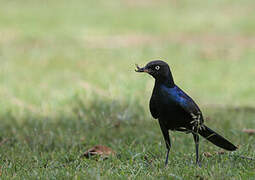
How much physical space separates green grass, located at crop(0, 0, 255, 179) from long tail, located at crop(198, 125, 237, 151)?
9 cm

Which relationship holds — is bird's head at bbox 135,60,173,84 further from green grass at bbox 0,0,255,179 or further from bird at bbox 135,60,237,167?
green grass at bbox 0,0,255,179

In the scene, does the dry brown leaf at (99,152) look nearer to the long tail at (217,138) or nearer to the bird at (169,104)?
the bird at (169,104)

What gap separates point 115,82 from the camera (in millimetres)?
8516

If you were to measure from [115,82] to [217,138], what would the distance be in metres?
4.07

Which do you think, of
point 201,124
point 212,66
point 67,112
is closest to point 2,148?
point 67,112

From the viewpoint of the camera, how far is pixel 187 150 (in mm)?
5371

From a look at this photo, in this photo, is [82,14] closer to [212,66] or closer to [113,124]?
[212,66]

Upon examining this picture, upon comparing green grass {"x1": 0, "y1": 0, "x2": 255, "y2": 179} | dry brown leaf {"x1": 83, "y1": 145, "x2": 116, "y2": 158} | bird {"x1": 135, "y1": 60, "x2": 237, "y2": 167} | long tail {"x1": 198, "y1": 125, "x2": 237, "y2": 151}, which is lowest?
green grass {"x1": 0, "y1": 0, "x2": 255, "y2": 179}

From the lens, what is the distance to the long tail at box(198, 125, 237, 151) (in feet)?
15.0

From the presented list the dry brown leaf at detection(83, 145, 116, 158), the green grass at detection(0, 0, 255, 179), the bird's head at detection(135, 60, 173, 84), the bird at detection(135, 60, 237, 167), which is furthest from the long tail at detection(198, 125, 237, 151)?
the dry brown leaf at detection(83, 145, 116, 158)

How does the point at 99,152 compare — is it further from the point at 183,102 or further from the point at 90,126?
the point at 90,126

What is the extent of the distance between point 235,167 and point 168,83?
0.92 metres

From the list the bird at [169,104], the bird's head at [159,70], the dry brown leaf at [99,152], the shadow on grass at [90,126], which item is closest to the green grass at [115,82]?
the shadow on grass at [90,126]

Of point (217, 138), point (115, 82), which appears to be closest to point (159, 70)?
point (217, 138)
